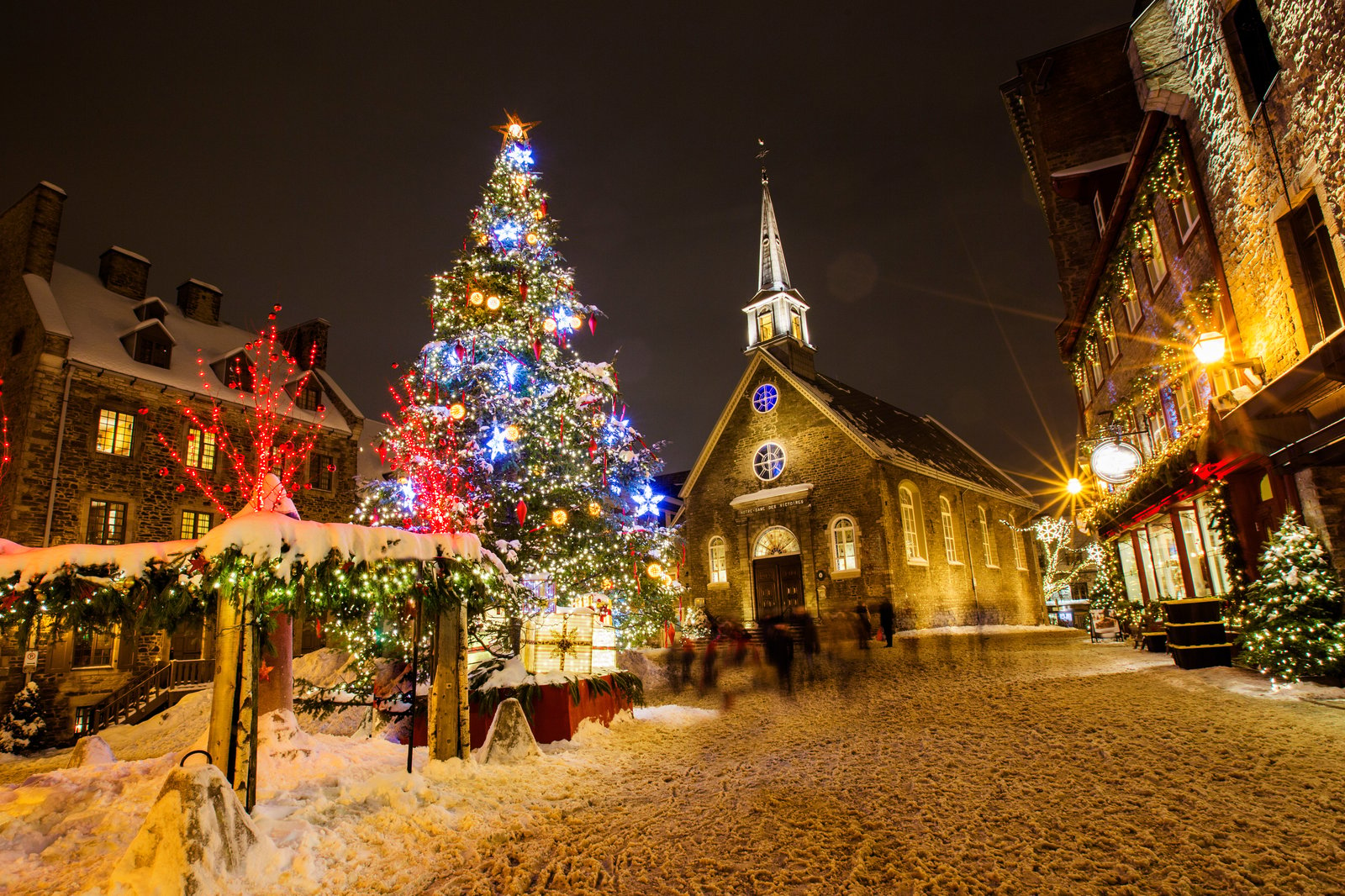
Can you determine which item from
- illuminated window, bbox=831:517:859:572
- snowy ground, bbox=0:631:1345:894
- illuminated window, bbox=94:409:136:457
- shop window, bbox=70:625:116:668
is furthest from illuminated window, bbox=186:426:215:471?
illuminated window, bbox=831:517:859:572

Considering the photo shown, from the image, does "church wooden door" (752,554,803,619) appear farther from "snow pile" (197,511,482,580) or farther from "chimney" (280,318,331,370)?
"snow pile" (197,511,482,580)

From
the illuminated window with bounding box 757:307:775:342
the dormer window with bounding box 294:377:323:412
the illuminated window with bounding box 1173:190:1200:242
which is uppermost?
the illuminated window with bounding box 757:307:775:342

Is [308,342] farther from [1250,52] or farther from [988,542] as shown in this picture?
[988,542]

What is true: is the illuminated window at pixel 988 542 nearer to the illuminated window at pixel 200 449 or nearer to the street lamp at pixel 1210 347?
the street lamp at pixel 1210 347

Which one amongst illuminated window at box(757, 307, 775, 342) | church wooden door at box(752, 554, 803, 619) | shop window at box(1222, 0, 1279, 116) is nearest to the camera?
shop window at box(1222, 0, 1279, 116)

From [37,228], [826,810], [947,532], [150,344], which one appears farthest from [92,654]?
[947,532]

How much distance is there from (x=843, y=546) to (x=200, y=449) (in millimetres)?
20738

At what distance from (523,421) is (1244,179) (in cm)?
1134

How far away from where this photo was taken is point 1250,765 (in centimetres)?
546

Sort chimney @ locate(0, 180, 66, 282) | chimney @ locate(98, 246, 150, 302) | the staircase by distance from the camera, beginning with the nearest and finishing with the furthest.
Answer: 1. the staircase
2. chimney @ locate(0, 180, 66, 282)
3. chimney @ locate(98, 246, 150, 302)

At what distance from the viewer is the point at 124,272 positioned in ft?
73.0

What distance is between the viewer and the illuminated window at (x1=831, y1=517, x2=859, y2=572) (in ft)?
81.0

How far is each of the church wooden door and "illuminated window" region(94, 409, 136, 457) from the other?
65.7 ft

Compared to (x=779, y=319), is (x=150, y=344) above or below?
below
